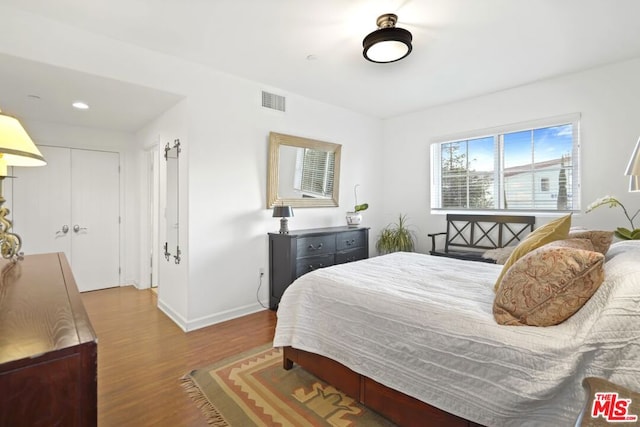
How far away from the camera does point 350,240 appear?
4047 mm

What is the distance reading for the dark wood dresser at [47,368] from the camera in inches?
26.8

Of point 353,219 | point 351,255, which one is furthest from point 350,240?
point 353,219

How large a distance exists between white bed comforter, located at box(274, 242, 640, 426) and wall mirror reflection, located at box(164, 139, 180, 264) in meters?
1.92

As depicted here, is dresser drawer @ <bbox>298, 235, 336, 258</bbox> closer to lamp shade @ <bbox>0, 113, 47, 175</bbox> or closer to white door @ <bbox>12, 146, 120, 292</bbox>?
lamp shade @ <bbox>0, 113, 47, 175</bbox>

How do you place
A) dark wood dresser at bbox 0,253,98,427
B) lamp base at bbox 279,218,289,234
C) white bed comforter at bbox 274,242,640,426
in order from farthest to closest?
lamp base at bbox 279,218,289,234 → white bed comforter at bbox 274,242,640,426 → dark wood dresser at bbox 0,253,98,427

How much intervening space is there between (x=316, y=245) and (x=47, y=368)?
2.98 metres

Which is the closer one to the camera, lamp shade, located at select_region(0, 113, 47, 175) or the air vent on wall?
lamp shade, located at select_region(0, 113, 47, 175)

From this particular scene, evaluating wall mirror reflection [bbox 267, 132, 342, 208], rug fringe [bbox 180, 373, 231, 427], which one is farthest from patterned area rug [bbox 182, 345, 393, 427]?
wall mirror reflection [bbox 267, 132, 342, 208]

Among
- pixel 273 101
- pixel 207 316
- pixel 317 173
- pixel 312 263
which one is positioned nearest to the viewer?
pixel 207 316

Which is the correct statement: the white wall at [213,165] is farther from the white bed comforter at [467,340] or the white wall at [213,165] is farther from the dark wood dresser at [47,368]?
the dark wood dresser at [47,368]

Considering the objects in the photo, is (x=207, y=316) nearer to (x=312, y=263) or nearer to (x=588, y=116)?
(x=312, y=263)

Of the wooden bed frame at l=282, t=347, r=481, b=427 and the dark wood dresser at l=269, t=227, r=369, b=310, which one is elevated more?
the dark wood dresser at l=269, t=227, r=369, b=310

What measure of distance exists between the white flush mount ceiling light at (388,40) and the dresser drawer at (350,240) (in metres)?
2.14

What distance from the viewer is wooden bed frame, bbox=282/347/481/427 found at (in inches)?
57.1
